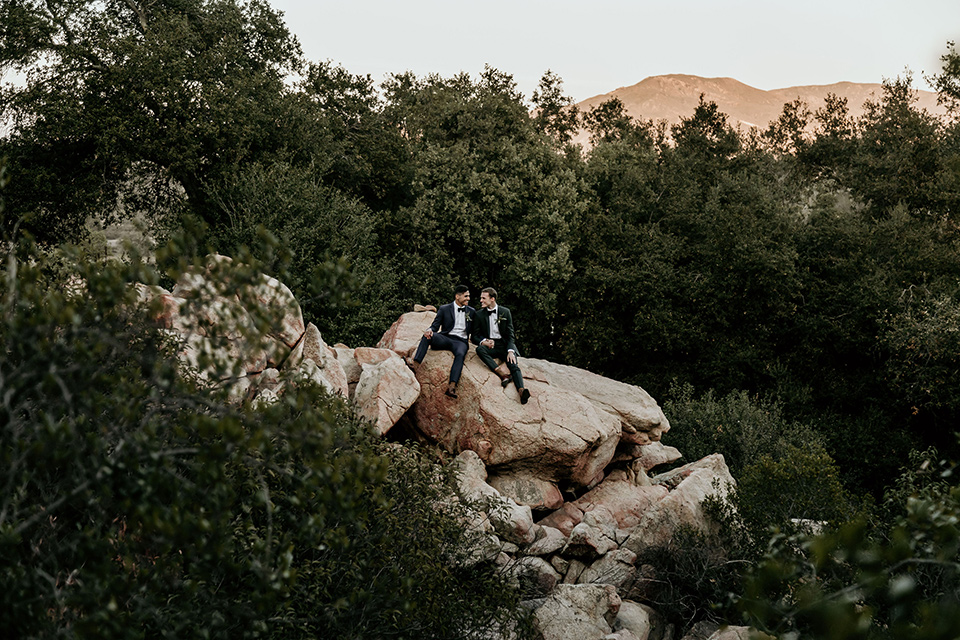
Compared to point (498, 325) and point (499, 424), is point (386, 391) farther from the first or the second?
point (498, 325)

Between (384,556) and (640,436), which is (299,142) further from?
(384,556)

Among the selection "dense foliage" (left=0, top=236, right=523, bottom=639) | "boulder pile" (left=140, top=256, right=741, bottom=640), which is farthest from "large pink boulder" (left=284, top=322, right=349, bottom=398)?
"dense foliage" (left=0, top=236, right=523, bottom=639)

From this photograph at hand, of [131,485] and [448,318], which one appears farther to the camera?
[448,318]

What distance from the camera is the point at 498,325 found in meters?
15.1

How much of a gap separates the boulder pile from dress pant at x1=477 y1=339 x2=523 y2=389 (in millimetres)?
291

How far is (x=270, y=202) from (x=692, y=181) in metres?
18.2

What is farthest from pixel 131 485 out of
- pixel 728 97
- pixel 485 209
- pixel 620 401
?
pixel 728 97

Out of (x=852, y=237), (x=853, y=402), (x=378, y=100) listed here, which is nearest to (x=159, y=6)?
(x=378, y=100)

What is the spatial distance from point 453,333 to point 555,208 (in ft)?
43.1

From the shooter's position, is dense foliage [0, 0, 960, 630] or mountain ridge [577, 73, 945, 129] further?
mountain ridge [577, 73, 945, 129]

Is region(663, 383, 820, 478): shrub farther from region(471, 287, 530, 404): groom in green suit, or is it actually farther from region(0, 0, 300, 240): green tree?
region(0, 0, 300, 240): green tree

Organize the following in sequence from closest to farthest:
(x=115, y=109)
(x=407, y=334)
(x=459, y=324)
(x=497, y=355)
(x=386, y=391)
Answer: (x=386, y=391) < (x=459, y=324) < (x=497, y=355) < (x=407, y=334) < (x=115, y=109)

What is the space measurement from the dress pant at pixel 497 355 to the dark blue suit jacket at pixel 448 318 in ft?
1.77

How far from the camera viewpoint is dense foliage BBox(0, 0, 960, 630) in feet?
67.9
